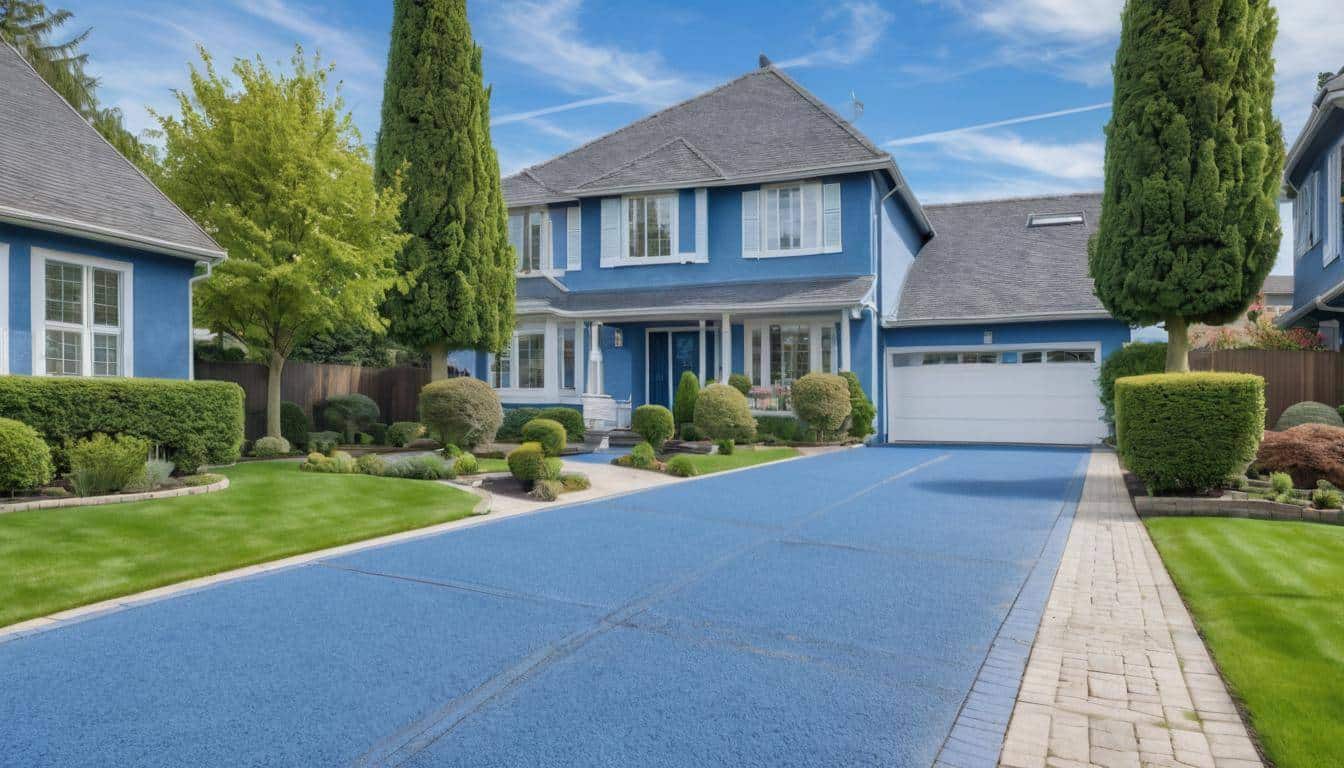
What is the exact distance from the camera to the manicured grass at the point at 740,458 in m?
13.9

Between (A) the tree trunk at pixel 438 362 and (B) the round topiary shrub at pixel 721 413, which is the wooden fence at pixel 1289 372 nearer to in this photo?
(B) the round topiary shrub at pixel 721 413

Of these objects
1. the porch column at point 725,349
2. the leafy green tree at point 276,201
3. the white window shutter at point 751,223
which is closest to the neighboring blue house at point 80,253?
the leafy green tree at point 276,201

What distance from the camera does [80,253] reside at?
36.8 ft

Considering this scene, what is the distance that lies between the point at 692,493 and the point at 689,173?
12.4 meters

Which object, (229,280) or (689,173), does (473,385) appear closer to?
(229,280)

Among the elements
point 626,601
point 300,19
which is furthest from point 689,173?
point 626,601

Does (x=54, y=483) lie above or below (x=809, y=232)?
below

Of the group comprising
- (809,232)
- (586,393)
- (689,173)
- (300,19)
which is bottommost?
(586,393)

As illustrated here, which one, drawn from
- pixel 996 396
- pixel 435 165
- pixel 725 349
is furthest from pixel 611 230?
pixel 996 396

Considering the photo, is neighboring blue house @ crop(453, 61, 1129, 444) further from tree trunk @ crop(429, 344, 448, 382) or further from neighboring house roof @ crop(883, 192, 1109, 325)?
A: tree trunk @ crop(429, 344, 448, 382)

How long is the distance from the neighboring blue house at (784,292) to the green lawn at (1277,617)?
38.7ft

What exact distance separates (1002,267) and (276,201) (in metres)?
18.3

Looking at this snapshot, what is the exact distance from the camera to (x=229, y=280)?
13.7m

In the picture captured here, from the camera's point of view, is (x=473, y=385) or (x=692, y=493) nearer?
(x=692, y=493)
